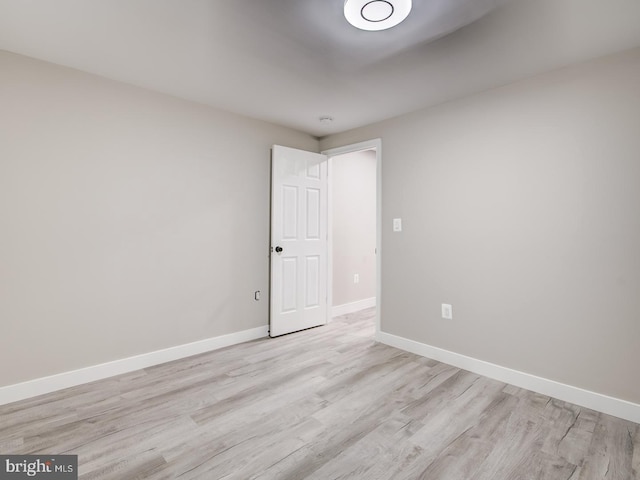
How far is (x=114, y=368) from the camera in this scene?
8.46ft

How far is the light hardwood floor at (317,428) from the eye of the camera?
1602 millimetres

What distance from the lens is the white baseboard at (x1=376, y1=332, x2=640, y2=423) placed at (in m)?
2.05

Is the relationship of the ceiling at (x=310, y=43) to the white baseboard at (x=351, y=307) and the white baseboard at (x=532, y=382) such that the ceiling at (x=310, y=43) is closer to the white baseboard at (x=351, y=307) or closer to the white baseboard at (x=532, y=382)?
the white baseboard at (x=532, y=382)

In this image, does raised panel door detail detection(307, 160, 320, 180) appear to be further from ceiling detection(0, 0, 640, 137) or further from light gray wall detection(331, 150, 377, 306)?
ceiling detection(0, 0, 640, 137)

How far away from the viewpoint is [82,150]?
2.42m

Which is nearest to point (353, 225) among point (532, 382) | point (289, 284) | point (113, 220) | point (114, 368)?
point (289, 284)

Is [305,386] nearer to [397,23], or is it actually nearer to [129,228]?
[129,228]

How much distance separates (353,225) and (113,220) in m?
2.92

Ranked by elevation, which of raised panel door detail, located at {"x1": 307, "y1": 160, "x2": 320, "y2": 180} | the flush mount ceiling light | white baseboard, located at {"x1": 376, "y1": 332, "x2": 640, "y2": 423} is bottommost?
white baseboard, located at {"x1": 376, "y1": 332, "x2": 640, "y2": 423}

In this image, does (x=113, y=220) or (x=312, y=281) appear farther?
(x=312, y=281)

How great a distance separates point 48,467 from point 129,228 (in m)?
1.61

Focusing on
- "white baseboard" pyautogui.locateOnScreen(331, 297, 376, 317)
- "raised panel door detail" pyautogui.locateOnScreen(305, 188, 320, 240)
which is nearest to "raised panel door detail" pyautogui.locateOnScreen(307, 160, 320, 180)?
"raised panel door detail" pyautogui.locateOnScreen(305, 188, 320, 240)

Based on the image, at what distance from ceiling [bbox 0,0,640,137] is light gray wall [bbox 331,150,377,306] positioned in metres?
1.74

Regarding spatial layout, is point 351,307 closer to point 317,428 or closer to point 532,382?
point 532,382
